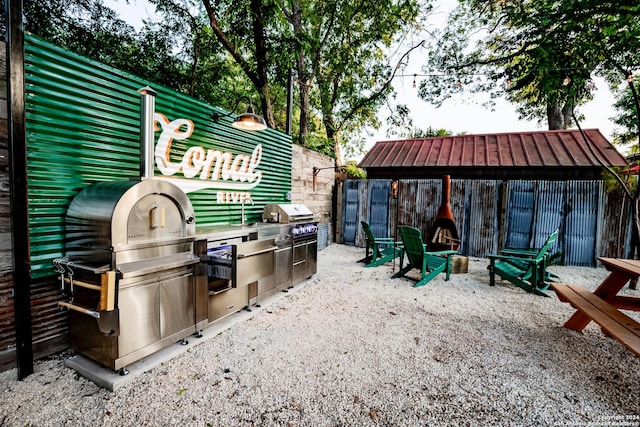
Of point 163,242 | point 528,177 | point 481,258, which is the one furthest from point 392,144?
point 163,242

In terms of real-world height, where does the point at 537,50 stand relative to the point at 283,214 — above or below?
above

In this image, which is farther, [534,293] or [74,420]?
[534,293]

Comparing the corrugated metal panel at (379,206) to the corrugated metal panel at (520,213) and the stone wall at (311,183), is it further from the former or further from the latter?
the corrugated metal panel at (520,213)

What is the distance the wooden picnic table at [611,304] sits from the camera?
7.57 feet

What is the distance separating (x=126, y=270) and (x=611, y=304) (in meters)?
5.15

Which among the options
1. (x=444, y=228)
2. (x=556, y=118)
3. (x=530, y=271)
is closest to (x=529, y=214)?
(x=444, y=228)

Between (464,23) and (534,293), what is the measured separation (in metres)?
11.2

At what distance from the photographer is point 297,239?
15.7 feet

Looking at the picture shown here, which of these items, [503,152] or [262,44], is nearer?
[262,44]

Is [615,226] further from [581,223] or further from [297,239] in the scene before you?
[297,239]

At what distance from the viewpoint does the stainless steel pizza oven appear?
2.23 m

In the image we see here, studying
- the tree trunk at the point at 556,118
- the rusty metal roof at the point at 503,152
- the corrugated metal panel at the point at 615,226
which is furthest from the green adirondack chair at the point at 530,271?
the tree trunk at the point at 556,118

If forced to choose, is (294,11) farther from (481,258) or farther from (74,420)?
(74,420)

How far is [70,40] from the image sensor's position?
7.51 metres
